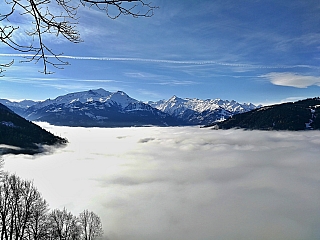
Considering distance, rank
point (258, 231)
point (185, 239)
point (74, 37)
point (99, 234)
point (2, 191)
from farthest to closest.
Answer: point (258, 231) → point (185, 239) → point (99, 234) → point (2, 191) → point (74, 37)

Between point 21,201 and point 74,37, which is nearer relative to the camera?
point 74,37

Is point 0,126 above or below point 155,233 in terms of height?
above

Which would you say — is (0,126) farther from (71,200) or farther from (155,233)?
(155,233)

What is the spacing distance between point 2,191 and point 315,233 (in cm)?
22750

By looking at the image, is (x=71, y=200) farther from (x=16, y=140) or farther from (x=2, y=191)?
(x=2, y=191)

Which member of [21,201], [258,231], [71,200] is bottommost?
[258,231]

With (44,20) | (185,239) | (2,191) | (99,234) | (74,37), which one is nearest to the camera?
(44,20)

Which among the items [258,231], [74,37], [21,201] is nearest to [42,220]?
[21,201]

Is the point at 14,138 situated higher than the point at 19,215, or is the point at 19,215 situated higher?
the point at 19,215

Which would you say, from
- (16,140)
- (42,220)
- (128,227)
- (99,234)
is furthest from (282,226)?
(16,140)

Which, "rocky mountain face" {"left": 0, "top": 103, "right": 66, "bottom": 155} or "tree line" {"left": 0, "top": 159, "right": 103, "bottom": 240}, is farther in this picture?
"rocky mountain face" {"left": 0, "top": 103, "right": 66, "bottom": 155}

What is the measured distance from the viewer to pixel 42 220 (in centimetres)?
3281

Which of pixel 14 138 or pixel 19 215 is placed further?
pixel 14 138

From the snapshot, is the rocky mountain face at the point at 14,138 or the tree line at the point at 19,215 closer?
the tree line at the point at 19,215
